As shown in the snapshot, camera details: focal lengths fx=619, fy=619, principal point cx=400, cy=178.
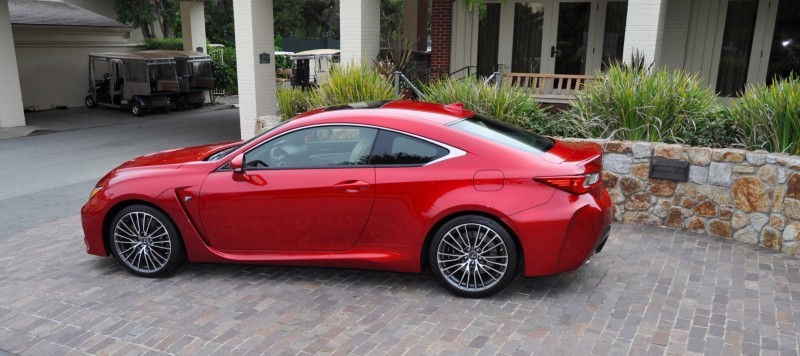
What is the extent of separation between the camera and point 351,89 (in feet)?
27.6

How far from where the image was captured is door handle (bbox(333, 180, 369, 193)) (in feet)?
16.1

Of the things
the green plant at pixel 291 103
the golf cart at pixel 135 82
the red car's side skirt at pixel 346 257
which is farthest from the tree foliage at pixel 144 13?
the red car's side skirt at pixel 346 257

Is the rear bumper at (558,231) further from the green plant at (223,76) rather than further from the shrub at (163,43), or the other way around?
the shrub at (163,43)

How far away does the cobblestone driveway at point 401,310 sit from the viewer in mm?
4219

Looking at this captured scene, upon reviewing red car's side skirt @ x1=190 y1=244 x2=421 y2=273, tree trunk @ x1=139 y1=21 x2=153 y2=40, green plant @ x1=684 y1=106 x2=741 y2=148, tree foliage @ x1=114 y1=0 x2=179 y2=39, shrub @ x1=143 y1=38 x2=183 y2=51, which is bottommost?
red car's side skirt @ x1=190 y1=244 x2=421 y2=273

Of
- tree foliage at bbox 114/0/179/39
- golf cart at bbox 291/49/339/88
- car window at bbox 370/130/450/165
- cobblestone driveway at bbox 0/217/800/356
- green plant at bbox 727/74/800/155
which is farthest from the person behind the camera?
golf cart at bbox 291/49/339/88

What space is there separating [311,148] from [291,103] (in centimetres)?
428

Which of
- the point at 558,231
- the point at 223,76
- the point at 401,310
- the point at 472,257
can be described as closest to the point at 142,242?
the point at 401,310

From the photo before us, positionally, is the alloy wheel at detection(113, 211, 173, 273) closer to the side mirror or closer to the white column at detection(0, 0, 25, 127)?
the side mirror

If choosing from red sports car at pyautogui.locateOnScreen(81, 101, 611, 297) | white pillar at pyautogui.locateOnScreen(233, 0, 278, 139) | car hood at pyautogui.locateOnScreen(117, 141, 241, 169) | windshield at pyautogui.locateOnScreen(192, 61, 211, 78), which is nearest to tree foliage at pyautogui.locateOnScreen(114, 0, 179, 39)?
windshield at pyautogui.locateOnScreen(192, 61, 211, 78)

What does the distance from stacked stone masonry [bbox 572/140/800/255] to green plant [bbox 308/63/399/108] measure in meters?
3.13

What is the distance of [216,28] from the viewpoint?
35.9 metres

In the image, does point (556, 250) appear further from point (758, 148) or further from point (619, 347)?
point (758, 148)

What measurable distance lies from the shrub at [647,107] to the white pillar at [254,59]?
7618 mm
